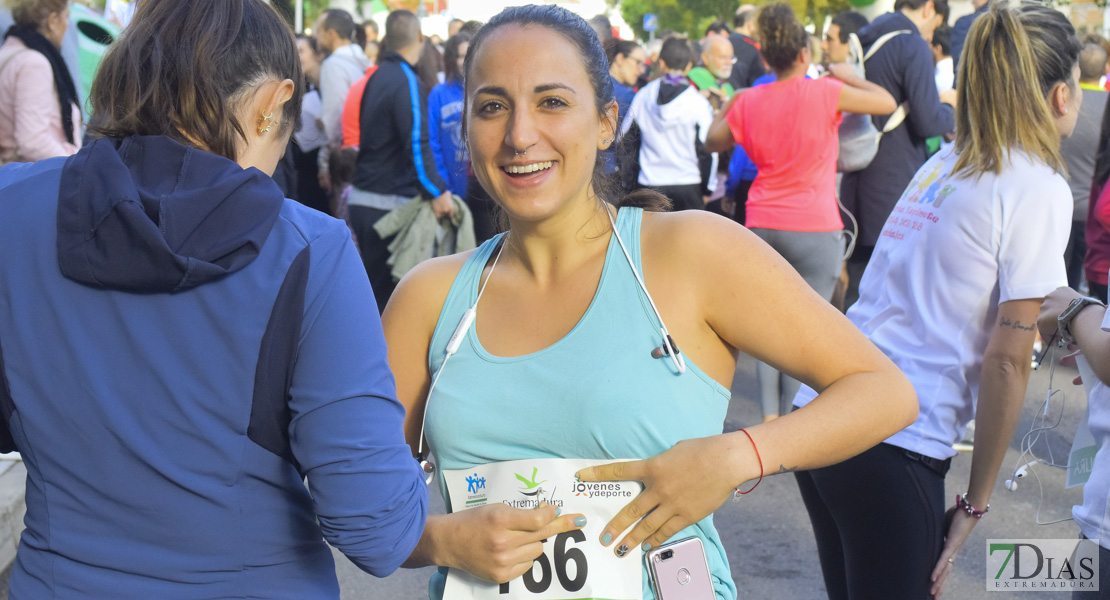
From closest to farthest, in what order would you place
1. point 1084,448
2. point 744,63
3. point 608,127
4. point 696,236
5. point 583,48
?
point 696,236 < point 583,48 < point 608,127 < point 1084,448 < point 744,63

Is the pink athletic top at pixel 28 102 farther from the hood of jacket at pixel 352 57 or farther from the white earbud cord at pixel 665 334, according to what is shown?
the white earbud cord at pixel 665 334

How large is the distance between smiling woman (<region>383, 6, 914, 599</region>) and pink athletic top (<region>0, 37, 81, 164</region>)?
4.16m

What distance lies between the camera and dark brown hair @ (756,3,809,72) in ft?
18.7

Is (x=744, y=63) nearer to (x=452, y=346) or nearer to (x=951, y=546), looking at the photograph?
(x=951, y=546)

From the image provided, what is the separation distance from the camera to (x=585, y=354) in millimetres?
1837

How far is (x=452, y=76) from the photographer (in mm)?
7648

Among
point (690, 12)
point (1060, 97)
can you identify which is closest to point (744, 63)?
point (1060, 97)

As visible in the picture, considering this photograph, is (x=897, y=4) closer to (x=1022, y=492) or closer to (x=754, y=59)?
(x=754, y=59)

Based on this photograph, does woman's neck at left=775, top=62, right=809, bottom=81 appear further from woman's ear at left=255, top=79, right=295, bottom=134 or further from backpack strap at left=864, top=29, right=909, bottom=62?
woman's ear at left=255, top=79, right=295, bottom=134

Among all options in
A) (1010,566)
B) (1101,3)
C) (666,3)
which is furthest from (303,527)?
(666,3)

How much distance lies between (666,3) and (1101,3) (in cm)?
3324

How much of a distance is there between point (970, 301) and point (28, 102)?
15.9 ft

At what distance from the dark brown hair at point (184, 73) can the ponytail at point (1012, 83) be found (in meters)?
1.84

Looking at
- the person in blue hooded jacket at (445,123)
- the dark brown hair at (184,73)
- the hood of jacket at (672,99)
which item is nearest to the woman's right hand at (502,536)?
the dark brown hair at (184,73)
